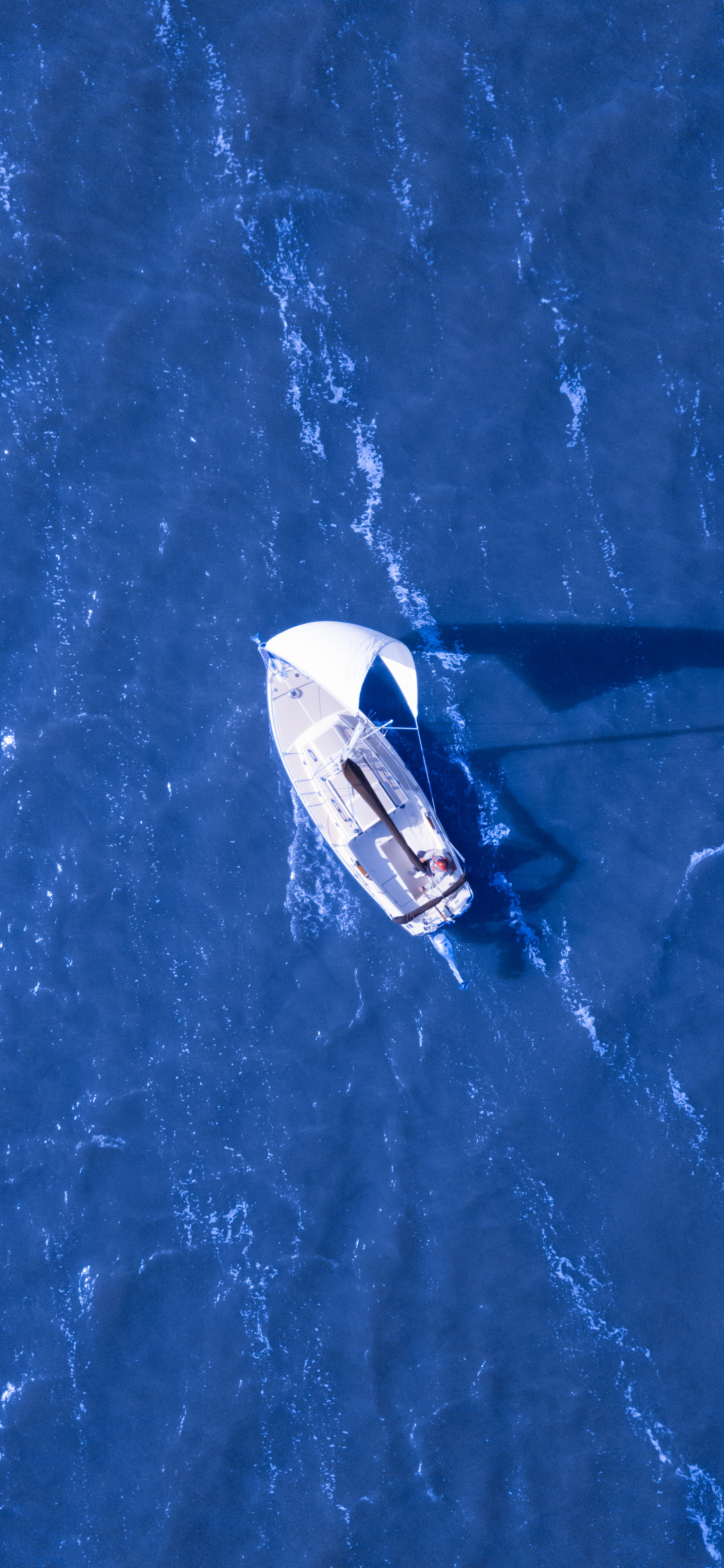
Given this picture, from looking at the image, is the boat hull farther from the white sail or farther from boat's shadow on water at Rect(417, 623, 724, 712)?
boat's shadow on water at Rect(417, 623, 724, 712)

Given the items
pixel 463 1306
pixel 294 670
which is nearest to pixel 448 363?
pixel 294 670

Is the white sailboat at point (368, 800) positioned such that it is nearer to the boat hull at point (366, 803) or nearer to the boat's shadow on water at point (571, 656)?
the boat hull at point (366, 803)

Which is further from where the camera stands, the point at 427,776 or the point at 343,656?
the point at 427,776

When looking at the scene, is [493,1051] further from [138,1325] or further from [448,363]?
[448,363]

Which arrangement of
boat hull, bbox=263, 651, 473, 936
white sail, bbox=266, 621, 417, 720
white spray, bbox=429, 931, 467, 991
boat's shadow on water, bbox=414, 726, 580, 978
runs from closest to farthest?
white sail, bbox=266, 621, 417, 720 < boat hull, bbox=263, 651, 473, 936 < white spray, bbox=429, 931, 467, 991 < boat's shadow on water, bbox=414, 726, 580, 978

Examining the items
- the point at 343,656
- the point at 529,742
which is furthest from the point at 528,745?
the point at 343,656

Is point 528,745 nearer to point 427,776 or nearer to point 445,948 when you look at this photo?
point 427,776

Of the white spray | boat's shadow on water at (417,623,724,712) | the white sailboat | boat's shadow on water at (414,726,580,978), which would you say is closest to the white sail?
the white sailboat
